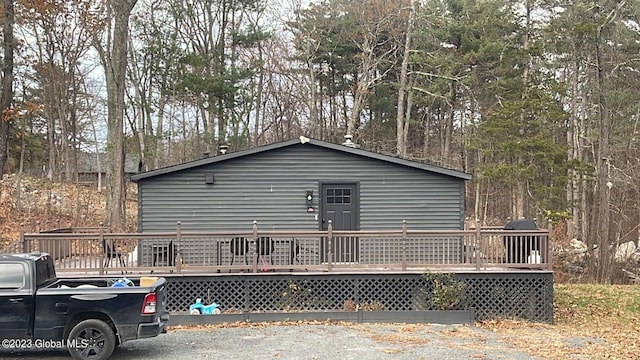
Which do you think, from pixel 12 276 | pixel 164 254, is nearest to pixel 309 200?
pixel 164 254

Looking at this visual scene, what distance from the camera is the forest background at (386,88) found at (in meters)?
22.5

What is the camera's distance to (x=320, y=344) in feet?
30.0

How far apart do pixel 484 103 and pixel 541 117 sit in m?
5.07

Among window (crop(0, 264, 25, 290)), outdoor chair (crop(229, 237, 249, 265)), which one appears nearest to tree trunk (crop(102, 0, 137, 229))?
outdoor chair (crop(229, 237, 249, 265))

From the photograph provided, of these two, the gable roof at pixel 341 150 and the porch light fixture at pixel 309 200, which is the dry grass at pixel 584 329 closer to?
the gable roof at pixel 341 150

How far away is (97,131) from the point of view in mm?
38500

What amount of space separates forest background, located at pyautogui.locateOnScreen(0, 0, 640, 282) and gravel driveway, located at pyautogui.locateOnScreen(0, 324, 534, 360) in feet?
37.4

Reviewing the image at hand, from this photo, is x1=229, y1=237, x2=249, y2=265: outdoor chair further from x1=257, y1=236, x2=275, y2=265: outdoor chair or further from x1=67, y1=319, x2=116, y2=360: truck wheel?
x1=67, y1=319, x2=116, y2=360: truck wheel

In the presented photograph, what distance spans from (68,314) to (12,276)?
0.84 metres

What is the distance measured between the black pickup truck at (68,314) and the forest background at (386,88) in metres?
12.7

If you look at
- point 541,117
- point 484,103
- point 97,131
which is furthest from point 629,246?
point 97,131

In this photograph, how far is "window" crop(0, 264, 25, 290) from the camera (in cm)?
761

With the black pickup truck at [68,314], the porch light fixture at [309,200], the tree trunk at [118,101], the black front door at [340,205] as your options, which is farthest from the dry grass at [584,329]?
the tree trunk at [118,101]

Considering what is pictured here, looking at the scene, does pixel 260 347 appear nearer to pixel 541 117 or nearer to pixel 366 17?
pixel 541 117
